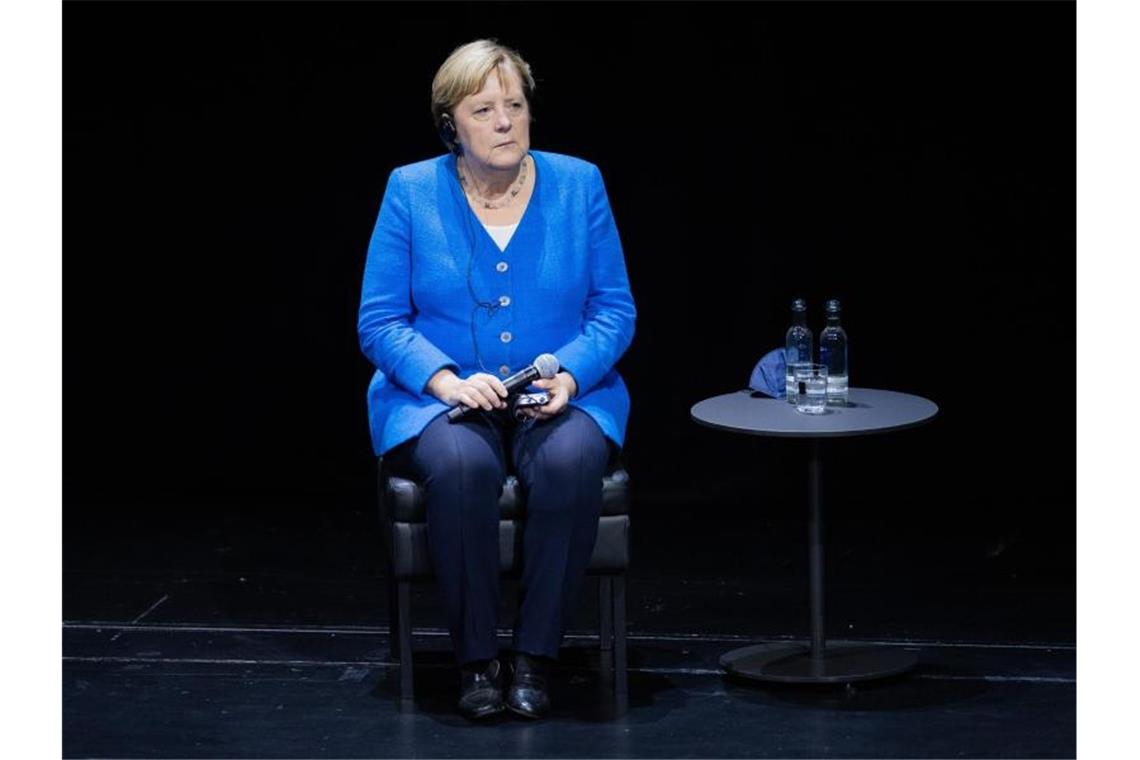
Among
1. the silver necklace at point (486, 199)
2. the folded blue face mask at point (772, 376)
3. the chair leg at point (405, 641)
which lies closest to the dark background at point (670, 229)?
the folded blue face mask at point (772, 376)

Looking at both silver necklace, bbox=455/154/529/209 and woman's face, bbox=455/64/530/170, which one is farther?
silver necklace, bbox=455/154/529/209

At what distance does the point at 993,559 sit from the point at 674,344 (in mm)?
1161

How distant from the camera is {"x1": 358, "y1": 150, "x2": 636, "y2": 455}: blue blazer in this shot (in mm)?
4812

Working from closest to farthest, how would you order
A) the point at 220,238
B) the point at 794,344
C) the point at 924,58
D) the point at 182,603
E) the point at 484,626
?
the point at 484,626, the point at 794,344, the point at 182,603, the point at 924,58, the point at 220,238

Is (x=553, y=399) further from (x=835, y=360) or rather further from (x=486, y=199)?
(x=835, y=360)

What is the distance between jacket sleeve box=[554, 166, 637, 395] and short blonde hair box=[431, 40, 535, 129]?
288 millimetres

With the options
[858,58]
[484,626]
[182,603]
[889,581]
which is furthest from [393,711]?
[858,58]

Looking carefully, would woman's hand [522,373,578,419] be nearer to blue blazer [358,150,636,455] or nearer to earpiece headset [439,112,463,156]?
blue blazer [358,150,636,455]

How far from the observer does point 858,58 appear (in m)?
6.27

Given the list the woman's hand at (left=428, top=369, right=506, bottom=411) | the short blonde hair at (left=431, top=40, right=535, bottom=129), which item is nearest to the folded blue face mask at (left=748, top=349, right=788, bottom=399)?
the woman's hand at (left=428, top=369, right=506, bottom=411)

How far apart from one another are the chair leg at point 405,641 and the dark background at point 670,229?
124 cm

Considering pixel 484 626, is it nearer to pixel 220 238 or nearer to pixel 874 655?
pixel 874 655

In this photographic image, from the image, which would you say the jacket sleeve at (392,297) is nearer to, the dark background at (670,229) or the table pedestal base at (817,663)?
the table pedestal base at (817,663)

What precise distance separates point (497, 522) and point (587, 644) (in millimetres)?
665
